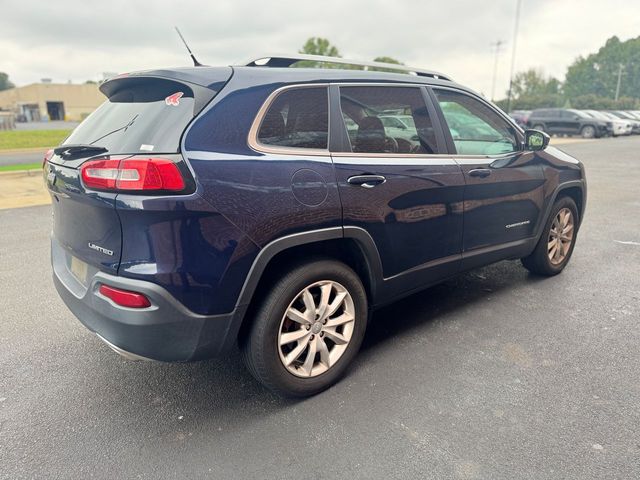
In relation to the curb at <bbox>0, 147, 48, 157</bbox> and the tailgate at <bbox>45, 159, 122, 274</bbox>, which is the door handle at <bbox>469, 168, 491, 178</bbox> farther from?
the curb at <bbox>0, 147, 48, 157</bbox>

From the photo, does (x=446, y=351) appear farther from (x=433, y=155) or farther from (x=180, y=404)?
(x=180, y=404)

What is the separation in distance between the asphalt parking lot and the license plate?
72cm

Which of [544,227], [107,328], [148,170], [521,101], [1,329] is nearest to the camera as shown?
[148,170]

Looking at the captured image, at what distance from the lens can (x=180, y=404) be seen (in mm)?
2664

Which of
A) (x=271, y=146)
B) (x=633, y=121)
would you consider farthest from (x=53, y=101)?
(x=271, y=146)

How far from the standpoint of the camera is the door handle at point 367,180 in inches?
106

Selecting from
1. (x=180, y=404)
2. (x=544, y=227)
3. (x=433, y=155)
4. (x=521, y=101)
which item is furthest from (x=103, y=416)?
(x=521, y=101)

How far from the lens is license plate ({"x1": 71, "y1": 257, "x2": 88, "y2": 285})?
8.13 ft

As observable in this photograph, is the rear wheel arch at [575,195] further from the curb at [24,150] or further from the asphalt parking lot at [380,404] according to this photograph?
the curb at [24,150]

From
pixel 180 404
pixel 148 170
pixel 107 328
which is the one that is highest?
pixel 148 170

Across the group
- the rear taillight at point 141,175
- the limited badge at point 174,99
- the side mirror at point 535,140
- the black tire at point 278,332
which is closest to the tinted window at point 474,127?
the side mirror at point 535,140

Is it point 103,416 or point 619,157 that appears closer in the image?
point 103,416

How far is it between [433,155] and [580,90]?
134 metres

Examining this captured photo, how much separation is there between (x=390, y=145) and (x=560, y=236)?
241 cm
